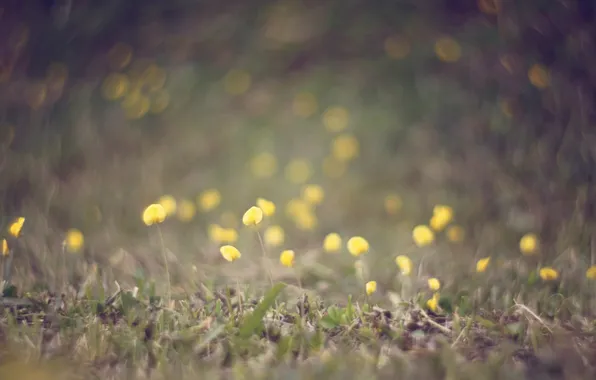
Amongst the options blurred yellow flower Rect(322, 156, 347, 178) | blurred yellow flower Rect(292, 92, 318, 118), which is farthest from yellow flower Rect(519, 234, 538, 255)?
blurred yellow flower Rect(292, 92, 318, 118)

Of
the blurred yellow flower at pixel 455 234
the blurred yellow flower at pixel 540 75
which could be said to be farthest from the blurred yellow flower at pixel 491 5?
the blurred yellow flower at pixel 455 234

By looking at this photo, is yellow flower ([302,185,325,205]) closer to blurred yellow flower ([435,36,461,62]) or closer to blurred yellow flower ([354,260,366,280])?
blurred yellow flower ([354,260,366,280])

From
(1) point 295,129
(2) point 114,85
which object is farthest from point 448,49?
(2) point 114,85

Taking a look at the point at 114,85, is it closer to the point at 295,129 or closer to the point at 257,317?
the point at 295,129

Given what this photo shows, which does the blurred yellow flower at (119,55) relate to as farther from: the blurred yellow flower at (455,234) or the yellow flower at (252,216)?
the blurred yellow flower at (455,234)

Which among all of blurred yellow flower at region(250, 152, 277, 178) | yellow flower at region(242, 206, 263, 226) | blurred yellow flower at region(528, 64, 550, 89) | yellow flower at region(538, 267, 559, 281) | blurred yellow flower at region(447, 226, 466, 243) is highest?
blurred yellow flower at region(528, 64, 550, 89)

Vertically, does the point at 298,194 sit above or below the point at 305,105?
below
